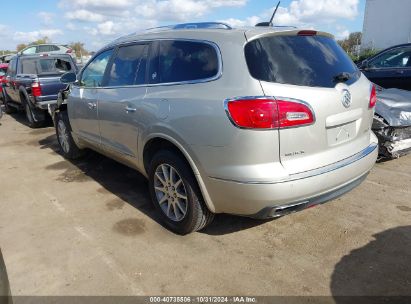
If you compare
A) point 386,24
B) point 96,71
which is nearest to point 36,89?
point 96,71

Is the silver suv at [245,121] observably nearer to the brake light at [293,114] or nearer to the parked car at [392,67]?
the brake light at [293,114]

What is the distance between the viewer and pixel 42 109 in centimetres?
844

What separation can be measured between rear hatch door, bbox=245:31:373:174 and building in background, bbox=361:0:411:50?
3051cm

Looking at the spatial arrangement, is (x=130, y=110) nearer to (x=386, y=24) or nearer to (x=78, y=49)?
(x=386, y=24)

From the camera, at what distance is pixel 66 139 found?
19.5 ft

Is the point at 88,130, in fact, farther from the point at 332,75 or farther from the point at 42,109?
the point at 42,109

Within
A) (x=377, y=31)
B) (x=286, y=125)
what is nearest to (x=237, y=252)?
(x=286, y=125)

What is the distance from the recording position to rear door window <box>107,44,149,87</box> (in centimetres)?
374

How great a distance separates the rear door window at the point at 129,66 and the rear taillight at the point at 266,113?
52.0 inches

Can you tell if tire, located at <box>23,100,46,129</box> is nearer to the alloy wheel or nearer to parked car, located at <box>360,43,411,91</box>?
the alloy wheel

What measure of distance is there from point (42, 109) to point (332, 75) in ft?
23.4

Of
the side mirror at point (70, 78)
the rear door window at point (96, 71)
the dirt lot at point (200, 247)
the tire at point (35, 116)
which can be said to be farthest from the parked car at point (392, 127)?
the tire at point (35, 116)

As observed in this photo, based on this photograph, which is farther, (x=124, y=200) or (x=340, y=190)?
(x=124, y=200)

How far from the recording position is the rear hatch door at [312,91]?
8.94ft
